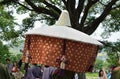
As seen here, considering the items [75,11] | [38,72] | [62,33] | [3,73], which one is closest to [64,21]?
[62,33]

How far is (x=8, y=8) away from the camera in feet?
78.3

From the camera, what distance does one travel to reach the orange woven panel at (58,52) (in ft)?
20.1

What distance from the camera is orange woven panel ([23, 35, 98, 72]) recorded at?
6141 millimetres

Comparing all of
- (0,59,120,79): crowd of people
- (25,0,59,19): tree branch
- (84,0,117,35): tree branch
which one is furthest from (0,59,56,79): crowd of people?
(25,0,59,19): tree branch

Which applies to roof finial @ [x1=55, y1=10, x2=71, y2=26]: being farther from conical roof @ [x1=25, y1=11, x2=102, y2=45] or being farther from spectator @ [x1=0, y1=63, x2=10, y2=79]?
spectator @ [x1=0, y1=63, x2=10, y2=79]

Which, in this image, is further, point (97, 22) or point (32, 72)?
point (97, 22)

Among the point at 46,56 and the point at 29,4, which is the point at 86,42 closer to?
the point at 46,56

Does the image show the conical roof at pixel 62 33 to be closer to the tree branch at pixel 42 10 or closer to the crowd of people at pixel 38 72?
the crowd of people at pixel 38 72

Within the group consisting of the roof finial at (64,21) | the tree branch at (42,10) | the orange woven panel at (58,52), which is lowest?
the orange woven panel at (58,52)

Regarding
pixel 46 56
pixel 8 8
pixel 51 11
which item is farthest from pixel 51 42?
pixel 8 8

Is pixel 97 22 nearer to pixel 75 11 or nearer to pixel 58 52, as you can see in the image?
pixel 75 11

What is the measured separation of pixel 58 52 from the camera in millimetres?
6188

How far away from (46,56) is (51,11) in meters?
16.2

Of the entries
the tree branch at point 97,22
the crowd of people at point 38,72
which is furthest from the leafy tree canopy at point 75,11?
the crowd of people at point 38,72
